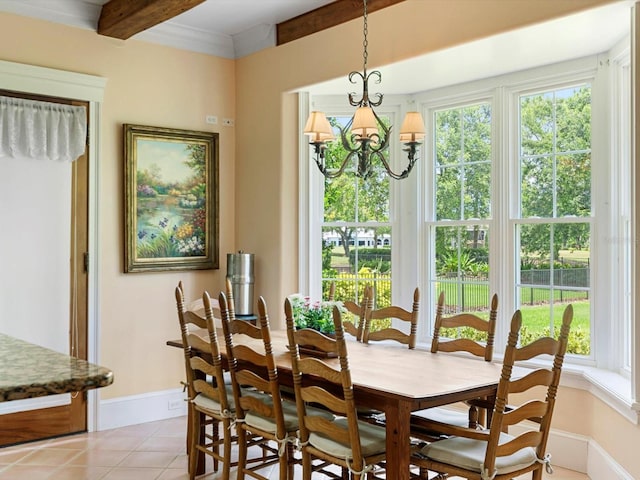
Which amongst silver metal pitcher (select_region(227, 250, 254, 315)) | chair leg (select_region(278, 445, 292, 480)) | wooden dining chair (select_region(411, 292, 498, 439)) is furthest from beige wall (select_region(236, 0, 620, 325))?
chair leg (select_region(278, 445, 292, 480))

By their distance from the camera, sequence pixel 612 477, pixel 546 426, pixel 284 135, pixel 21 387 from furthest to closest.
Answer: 1. pixel 284 135
2. pixel 612 477
3. pixel 546 426
4. pixel 21 387

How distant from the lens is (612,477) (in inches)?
136

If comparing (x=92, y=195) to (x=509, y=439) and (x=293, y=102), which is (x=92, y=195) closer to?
(x=293, y=102)

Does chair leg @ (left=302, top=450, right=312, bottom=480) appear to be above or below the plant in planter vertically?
below

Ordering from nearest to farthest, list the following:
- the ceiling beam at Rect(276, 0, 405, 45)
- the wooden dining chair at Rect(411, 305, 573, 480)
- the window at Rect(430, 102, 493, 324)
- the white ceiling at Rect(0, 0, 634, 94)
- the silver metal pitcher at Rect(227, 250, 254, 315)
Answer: the wooden dining chair at Rect(411, 305, 573, 480), the white ceiling at Rect(0, 0, 634, 94), the ceiling beam at Rect(276, 0, 405, 45), the window at Rect(430, 102, 493, 324), the silver metal pitcher at Rect(227, 250, 254, 315)

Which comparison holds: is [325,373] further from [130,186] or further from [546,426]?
[130,186]

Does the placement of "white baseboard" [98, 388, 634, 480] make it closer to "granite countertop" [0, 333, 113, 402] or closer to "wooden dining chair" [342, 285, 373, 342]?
"wooden dining chair" [342, 285, 373, 342]

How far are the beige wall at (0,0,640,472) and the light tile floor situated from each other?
1.35ft

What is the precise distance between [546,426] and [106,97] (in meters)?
3.69

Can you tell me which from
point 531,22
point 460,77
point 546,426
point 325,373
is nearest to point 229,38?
point 460,77

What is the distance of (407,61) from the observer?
4.20 m

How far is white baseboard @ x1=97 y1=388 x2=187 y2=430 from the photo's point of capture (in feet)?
15.6

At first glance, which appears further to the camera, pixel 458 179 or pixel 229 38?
pixel 229 38

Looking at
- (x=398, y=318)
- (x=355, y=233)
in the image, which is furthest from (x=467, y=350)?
(x=355, y=233)
